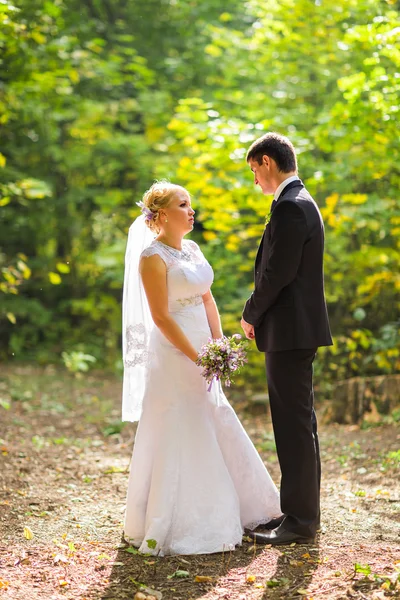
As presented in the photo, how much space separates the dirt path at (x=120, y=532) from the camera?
3.36m

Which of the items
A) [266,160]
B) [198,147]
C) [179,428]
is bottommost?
[179,428]

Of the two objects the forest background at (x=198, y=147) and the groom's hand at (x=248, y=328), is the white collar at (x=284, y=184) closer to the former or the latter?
the groom's hand at (x=248, y=328)

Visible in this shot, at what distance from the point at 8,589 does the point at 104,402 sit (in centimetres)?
610

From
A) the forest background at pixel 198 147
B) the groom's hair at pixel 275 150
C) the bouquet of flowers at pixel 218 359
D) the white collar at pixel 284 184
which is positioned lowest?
the bouquet of flowers at pixel 218 359

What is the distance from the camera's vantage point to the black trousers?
3848 mm

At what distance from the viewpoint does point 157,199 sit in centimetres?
415

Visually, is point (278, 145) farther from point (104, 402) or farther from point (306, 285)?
point (104, 402)

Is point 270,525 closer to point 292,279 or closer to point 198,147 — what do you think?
point 292,279

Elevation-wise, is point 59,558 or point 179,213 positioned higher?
point 179,213

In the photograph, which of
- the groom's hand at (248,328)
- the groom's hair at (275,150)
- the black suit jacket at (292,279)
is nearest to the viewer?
the black suit jacket at (292,279)

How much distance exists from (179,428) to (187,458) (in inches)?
7.1

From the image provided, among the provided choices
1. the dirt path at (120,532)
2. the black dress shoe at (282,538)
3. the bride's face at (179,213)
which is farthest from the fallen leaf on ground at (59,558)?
the bride's face at (179,213)

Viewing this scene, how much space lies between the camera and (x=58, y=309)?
45.4 feet

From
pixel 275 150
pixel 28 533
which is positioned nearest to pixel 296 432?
pixel 275 150
